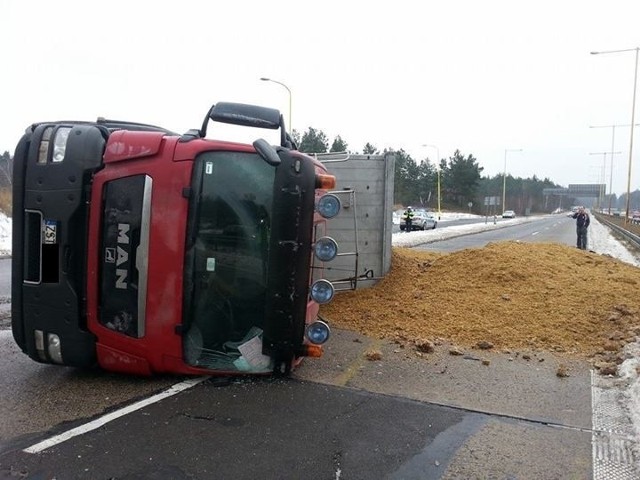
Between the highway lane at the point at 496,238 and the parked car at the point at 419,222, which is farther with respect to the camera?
the parked car at the point at 419,222

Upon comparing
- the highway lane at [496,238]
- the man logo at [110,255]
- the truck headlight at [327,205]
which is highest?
the truck headlight at [327,205]

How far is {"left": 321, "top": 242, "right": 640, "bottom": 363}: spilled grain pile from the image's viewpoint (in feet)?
20.9

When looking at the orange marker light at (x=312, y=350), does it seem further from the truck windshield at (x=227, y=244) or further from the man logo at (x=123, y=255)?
the man logo at (x=123, y=255)

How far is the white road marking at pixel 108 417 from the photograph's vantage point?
3.51m

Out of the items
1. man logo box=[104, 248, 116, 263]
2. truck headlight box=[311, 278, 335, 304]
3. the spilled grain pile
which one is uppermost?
man logo box=[104, 248, 116, 263]

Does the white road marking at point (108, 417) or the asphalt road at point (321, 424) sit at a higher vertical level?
the white road marking at point (108, 417)

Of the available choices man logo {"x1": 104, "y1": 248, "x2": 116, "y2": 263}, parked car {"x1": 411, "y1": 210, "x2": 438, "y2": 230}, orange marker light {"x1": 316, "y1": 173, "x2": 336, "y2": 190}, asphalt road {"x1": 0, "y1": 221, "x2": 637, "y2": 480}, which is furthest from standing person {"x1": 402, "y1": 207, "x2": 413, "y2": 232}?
man logo {"x1": 104, "y1": 248, "x2": 116, "y2": 263}

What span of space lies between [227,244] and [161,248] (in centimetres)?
50

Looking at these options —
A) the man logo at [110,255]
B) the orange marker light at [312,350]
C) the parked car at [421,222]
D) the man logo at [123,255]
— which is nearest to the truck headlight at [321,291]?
the orange marker light at [312,350]

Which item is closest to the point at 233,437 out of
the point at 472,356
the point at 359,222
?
the point at 472,356

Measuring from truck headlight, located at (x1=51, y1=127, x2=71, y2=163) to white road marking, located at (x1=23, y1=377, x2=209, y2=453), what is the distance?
196cm

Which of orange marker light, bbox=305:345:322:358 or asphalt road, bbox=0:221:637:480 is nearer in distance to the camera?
asphalt road, bbox=0:221:637:480

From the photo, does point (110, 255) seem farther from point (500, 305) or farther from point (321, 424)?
point (500, 305)

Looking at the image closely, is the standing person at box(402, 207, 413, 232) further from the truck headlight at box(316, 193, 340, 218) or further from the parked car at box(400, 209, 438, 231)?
the truck headlight at box(316, 193, 340, 218)
